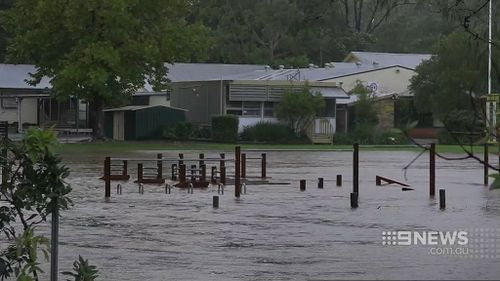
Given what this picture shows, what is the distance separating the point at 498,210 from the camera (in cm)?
1867

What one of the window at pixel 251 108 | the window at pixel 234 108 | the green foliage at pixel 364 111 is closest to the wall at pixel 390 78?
the green foliage at pixel 364 111

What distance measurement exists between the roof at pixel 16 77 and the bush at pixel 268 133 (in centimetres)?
1712

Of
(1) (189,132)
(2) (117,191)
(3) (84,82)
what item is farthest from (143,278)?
(1) (189,132)

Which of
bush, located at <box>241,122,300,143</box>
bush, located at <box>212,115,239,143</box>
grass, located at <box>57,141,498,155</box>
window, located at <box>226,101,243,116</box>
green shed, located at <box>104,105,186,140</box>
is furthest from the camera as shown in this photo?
window, located at <box>226,101,243,116</box>

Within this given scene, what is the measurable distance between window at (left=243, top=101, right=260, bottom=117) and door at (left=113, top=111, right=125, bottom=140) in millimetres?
7399

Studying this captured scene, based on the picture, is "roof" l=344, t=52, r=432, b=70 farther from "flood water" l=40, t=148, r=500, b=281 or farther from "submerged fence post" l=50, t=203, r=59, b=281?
"submerged fence post" l=50, t=203, r=59, b=281

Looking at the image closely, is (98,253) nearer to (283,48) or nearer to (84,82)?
(84,82)

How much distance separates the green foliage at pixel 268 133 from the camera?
57.5 metres

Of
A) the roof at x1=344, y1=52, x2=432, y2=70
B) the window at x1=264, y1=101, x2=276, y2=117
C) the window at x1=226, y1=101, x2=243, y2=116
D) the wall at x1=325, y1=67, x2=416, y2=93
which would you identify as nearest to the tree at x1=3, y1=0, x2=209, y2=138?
the window at x1=226, y1=101, x2=243, y2=116

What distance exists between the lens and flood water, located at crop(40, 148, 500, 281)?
445 inches

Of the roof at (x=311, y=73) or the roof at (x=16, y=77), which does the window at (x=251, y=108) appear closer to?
the roof at (x=311, y=73)

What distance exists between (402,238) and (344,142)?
44429 millimetres

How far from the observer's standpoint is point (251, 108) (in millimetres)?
59781

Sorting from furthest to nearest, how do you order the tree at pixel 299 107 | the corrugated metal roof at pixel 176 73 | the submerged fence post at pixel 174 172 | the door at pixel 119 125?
the corrugated metal roof at pixel 176 73, the door at pixel 119 125, the tree at pixel 299 107, the submerged fence post at pixel 174 172
